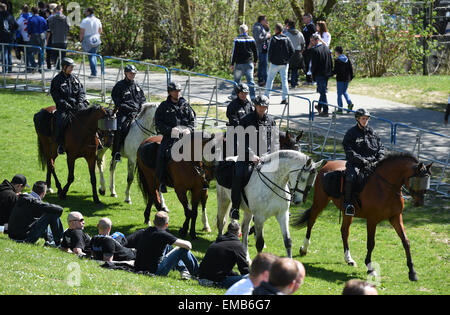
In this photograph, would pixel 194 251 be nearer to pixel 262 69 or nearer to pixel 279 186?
pixel 279 186

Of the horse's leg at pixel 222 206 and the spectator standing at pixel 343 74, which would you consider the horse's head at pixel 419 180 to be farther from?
the spectator standing at pixel 343 74

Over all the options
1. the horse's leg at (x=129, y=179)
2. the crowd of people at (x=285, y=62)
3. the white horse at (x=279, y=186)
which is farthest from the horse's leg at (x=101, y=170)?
the crowd of people at (x=285, y=62)

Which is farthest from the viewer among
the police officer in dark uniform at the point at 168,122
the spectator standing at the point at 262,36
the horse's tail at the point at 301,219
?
the spectator standing at the point at 262,36

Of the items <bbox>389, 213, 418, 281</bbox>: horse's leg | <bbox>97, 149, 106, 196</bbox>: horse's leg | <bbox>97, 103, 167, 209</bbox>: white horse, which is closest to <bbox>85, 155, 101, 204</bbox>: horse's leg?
<bbox>97, 103, 167, 209</bbox>: white horse

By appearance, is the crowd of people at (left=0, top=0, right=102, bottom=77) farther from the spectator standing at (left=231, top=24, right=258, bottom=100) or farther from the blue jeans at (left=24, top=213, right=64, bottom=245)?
the blue jeans at (left=24, top=213, right=64, bottom=245)

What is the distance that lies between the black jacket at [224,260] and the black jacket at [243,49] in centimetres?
1180

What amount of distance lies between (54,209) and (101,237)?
1.15m

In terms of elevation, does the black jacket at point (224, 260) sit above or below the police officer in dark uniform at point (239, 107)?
below

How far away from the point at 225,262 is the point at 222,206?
315 centimetres

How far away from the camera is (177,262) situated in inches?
463

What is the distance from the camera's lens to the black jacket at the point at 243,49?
72.2 feet

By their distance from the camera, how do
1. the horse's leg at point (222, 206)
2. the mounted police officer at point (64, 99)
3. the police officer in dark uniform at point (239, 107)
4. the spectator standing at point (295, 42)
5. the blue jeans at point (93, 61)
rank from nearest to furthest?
the police officer in dark uniform at point (239, 107)
the horse's leg at point (222, 206)
the mounted police officer at point (64, 99)
the spectator standing at point (295, 42)
the blue jeans at point (93, 61)

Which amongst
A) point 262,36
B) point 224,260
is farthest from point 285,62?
point 224,260
